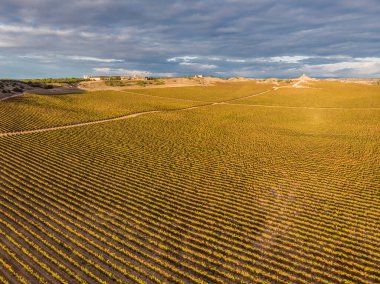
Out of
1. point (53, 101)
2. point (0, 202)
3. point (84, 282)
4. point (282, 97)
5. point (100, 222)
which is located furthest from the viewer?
point (282, 97)

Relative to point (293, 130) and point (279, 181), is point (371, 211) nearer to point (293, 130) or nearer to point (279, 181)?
point (279, 181)

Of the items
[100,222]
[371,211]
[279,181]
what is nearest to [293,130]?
[279,181]

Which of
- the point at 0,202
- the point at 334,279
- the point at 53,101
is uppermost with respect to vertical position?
the point at 53,101

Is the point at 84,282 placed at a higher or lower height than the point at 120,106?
lower

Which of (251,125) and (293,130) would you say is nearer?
(293,130)

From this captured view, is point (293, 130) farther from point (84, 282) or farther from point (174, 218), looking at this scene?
point (84, 282)

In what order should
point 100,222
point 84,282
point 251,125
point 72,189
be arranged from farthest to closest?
point 251,125
point 72,189
point 100,222
point 84,282

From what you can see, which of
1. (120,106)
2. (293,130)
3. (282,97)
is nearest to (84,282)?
(293,130)
